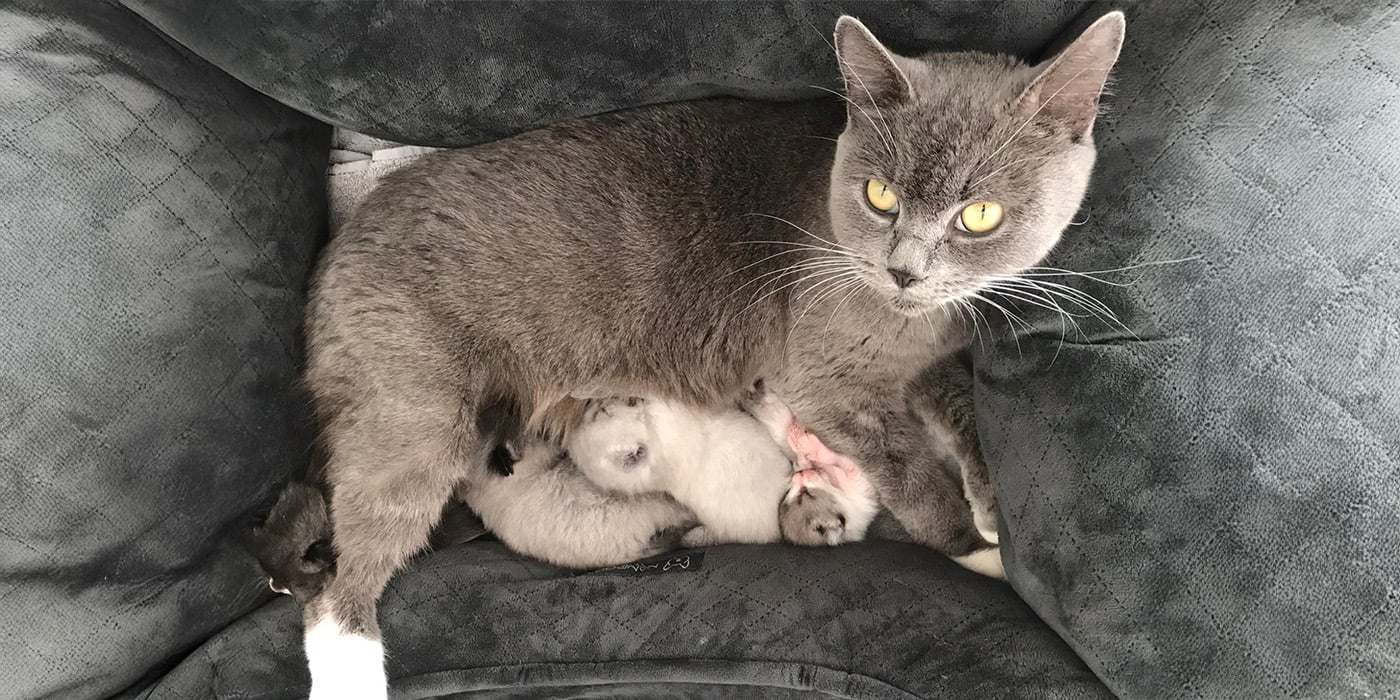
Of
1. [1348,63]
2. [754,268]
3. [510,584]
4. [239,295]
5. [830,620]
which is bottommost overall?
[510,584]

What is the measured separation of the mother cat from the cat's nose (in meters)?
0.15

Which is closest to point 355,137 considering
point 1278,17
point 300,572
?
point 300,572

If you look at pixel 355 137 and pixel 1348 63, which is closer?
pixel 1348 63

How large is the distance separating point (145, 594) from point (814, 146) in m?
1.29

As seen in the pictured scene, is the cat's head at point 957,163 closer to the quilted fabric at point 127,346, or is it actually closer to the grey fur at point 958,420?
the grey fur at point 958,420

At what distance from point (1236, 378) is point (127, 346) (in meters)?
1.53

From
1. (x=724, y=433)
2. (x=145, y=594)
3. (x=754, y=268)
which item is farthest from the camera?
(x=724, y=433)

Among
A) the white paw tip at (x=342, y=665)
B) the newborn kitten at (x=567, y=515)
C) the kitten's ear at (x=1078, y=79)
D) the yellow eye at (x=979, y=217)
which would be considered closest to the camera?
the kitten's ear at (x=1078, y=79)

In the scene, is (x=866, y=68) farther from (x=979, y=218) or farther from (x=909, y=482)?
(x=909, y=482)

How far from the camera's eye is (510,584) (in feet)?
4.73

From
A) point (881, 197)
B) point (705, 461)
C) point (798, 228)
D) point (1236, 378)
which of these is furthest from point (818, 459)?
point (1236, 378)

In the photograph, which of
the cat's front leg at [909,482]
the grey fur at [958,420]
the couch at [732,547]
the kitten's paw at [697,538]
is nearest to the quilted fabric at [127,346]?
the couch at [732,547]

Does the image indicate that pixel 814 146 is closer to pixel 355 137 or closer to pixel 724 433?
pixel 724 433

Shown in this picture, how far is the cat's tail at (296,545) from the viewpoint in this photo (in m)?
1.32
